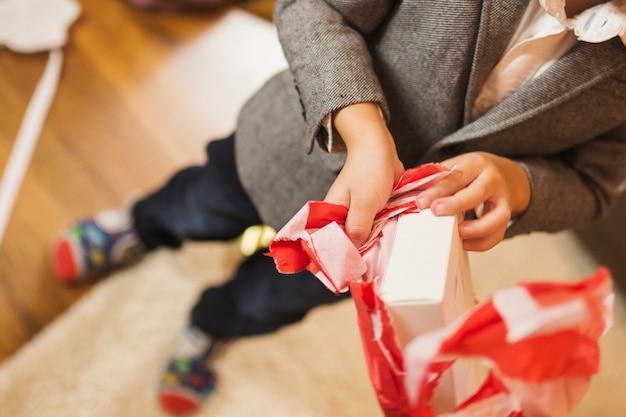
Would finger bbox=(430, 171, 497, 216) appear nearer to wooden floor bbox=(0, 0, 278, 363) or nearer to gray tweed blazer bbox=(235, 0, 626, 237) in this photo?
gray tweed blazer bbox=(235, 0, 626, 237)

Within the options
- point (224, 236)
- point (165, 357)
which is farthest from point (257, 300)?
point (165, 357)

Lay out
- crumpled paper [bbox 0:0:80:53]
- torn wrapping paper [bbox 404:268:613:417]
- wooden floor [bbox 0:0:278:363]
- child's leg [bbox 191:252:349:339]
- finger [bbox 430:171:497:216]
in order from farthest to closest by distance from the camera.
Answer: crumpled paper [bbox 0:0:80:53]
wooden floor [bbox 0:0:278:363]
child's leg [bbox 191:252:349:339]
finger [bbox 430:171:497:216]
torn wrapping paper [bbox 404:268:613:417]

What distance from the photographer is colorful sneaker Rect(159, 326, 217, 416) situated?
3.14 ft

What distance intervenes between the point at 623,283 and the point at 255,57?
90 cm

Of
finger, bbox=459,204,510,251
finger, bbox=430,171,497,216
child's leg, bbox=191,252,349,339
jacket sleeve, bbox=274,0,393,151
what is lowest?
child's leg, bbox=191,252,349,339

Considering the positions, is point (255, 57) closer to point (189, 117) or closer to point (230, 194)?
point (189, 117)

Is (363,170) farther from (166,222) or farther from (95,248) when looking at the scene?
(95,248)

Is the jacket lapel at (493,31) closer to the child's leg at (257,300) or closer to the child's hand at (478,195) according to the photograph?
the child's hand at (478,195)

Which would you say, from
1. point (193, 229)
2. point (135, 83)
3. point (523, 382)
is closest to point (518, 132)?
point (523, 382)

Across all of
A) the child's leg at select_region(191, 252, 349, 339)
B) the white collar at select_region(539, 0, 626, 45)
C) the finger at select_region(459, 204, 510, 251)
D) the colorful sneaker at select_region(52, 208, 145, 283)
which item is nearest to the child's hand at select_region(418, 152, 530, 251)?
the finger at select_region(459, 204, 510, 251)

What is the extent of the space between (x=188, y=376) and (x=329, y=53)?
0.62 m

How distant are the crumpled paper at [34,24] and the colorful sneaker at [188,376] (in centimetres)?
75

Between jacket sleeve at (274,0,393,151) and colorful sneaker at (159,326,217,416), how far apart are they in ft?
1.83

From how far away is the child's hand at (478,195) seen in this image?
462 millimetres
